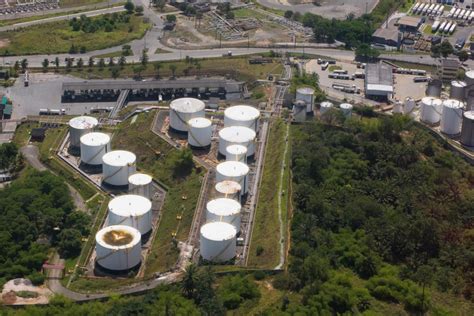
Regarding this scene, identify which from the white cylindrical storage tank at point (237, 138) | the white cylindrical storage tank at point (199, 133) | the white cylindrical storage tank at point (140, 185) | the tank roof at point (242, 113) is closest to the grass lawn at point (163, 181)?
the white cylindrical storage tank at point (140, 185)

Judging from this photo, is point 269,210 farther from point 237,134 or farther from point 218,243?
point 237,134

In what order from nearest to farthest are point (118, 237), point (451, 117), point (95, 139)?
point (118, 237) < point (95, 139) < point (451, 117)

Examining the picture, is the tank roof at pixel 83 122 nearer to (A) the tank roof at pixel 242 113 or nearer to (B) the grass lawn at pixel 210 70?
(A) the tank roof at pixel 242 113

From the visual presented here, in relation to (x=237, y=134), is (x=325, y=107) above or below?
above

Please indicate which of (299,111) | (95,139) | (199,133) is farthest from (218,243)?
(299,111)

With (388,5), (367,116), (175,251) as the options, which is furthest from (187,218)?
(388,5)

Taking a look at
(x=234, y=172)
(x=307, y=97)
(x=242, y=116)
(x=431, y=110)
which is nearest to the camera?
(x=234, y=172)

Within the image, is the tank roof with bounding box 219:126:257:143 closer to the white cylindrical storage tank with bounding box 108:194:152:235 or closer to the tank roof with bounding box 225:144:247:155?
the tank roof with bounding box 225:144:247:155
